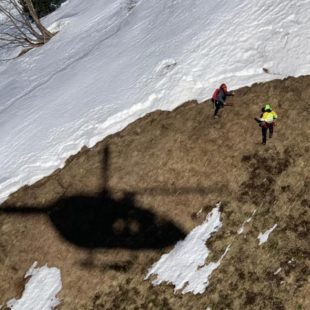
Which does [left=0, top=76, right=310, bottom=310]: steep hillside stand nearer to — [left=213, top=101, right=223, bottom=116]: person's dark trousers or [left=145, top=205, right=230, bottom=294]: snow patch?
[left=145, top=205, right=230, bottom=294]: snow patch

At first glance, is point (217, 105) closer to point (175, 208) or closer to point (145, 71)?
point (175, 208)

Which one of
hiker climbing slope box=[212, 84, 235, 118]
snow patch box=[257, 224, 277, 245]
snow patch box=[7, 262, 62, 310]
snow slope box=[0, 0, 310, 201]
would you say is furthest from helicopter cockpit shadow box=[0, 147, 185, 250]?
hiker climbing slope box=[212, 84, 235, 118]

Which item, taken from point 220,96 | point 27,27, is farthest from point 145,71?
point 27,27

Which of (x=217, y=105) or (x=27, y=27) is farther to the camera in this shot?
(x=27, y=27)

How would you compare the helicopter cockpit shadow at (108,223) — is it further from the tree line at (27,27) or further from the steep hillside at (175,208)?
the tree line at (27,27)

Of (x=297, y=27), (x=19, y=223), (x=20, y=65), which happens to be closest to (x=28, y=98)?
(x=20, y=65)

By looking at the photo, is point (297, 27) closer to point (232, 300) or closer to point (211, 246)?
point (211, 246)
